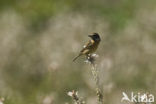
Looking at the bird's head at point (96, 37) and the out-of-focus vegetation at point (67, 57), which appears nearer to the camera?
the bird's head at point (96, 37)

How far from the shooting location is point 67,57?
12438mm

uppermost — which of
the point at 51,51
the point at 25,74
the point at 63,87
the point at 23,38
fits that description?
the point at 23,38

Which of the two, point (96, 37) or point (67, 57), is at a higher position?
point (67, 57)

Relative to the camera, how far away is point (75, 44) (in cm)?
1269

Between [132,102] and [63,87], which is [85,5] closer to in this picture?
[63,87]

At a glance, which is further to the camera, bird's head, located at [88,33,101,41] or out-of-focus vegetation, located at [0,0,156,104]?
out-of-focus vegetation, located at [0,0,156,104]

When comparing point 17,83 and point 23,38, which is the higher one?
point 23,38

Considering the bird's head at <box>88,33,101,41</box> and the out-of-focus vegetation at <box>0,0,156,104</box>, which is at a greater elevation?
the out-of-focus vegetation at <box>0,0,156,104</box>

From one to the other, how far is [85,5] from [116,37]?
20.0ft

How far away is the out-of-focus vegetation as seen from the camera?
33.9 ft

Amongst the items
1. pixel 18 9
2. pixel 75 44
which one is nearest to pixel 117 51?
pixel 75 44

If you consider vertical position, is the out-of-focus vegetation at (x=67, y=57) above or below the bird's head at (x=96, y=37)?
above

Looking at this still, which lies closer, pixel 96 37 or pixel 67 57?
pixel 96 37

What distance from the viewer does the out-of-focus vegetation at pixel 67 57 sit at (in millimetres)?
10335
